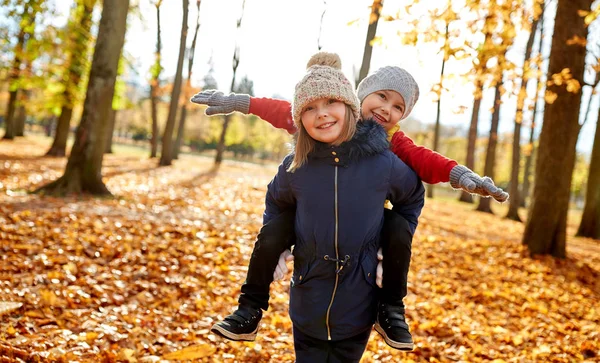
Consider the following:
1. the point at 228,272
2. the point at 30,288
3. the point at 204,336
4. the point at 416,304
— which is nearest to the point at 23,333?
the point at 30,288

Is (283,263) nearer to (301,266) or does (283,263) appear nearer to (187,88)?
(301,266)

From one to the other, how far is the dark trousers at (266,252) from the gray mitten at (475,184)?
78 cm

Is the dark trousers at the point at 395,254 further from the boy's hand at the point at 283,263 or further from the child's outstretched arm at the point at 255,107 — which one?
the child's outstretched arm at the point at 255,107

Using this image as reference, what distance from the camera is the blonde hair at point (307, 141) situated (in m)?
2.03

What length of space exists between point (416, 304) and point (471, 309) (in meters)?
0.74

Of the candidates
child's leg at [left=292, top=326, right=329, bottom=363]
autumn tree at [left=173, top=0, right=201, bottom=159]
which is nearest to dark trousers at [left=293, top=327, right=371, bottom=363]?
child's leg at [left=292, top=326, right=329, bottom=363]

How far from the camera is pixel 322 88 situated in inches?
79.4

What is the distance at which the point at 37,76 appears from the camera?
1883 centimetres

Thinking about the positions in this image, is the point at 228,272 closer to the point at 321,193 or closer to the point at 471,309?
the point at 471,309

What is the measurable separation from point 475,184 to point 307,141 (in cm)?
76

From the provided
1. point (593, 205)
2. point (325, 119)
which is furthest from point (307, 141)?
point (593, 205)

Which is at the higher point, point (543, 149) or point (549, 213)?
point (543, 149)

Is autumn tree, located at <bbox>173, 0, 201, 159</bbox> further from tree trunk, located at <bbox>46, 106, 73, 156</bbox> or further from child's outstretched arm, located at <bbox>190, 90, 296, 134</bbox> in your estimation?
child's outstretched arm, located at <bbox>190, 90, 296, 134</bbox>

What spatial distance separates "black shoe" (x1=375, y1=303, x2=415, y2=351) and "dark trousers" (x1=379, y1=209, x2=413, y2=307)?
4 centimetres
